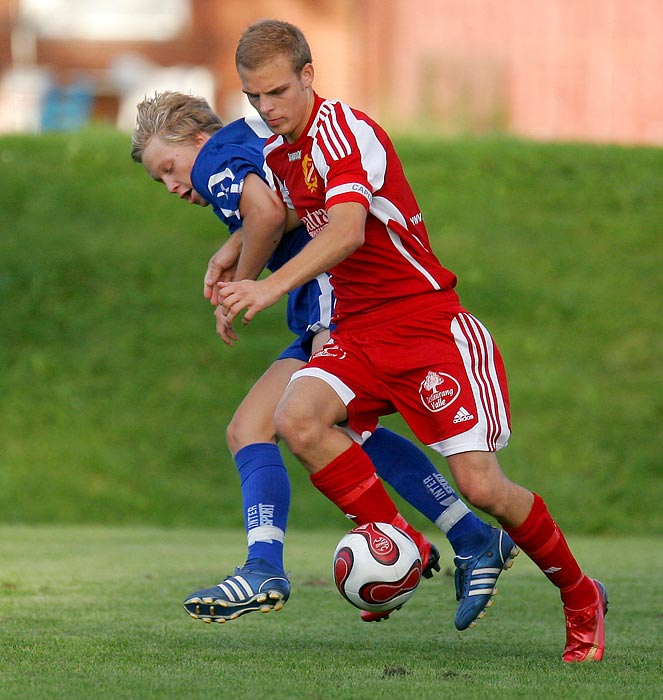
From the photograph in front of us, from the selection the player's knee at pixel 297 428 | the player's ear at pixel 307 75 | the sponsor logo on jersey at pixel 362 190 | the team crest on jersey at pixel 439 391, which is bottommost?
the player's knee at pixel 297 428

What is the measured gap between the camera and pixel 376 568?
429 cm

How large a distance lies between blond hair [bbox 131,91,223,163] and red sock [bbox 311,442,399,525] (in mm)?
1453

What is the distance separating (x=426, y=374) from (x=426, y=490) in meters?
0.87

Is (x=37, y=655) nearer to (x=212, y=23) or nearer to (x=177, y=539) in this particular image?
(x=177, y=539)

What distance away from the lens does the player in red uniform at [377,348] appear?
4.30 metres

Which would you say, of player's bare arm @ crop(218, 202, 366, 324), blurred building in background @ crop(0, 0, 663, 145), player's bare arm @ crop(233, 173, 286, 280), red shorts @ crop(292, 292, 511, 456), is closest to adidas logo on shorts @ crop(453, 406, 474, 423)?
red shorts @ crop(292, 292, 511, 456)

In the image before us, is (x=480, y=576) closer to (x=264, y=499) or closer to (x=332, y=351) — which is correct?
(x=264, y=499)

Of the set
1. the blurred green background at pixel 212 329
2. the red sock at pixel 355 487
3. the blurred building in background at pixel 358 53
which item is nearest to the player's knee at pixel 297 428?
the red sock at pixel 355 487

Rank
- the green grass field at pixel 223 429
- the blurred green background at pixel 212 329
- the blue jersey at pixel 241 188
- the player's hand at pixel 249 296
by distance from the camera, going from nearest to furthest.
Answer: the player's hand at pixel 249 296 → the green grass field at pixel 223 429 → the blue jersey at pixel 241 188 → the blurred green background at pixel 212 329

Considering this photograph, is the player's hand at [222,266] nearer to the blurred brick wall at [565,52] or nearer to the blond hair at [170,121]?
the blond hair at [170,121]

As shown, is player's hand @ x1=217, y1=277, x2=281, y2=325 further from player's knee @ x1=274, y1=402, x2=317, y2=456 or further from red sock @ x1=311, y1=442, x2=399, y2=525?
red sock @ x1=311, y1=442, x2=399, y2=525

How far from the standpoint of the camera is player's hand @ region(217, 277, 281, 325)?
396 centimetres

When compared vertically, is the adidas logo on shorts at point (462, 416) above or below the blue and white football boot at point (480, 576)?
above

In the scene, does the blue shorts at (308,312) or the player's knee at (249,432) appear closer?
the player's knee at (249,432)
